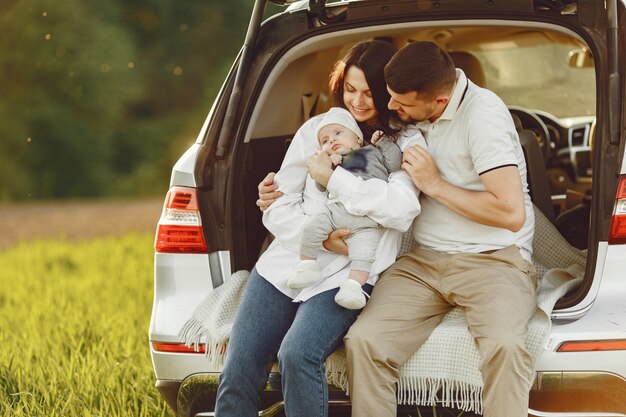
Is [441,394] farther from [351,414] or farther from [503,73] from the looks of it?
[503,73]

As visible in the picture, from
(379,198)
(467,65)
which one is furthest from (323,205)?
(467,65)

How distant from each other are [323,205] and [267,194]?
229mm

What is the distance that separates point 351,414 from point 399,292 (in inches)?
15.3

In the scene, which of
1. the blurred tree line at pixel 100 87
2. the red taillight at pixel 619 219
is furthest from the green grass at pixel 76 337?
the blurred tree line at pixel 100 87

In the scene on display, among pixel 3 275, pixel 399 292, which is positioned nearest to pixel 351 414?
pixel 399 292

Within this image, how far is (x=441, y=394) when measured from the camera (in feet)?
9.55

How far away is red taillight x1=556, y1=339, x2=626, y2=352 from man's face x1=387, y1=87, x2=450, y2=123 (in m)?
0.77

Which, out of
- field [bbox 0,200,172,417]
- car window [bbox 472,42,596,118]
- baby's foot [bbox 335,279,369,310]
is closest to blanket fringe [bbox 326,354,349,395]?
baby's foot [bbox 335,279,369,310]

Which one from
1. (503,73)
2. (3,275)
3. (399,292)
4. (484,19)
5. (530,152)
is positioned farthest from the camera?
(3,275)

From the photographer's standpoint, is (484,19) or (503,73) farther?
(503,73)

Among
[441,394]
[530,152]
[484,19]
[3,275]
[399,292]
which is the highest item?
[484,19]

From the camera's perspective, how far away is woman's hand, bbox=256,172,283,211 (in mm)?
3279

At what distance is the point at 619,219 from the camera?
2932mm

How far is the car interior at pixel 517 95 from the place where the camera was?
11.7 ft
